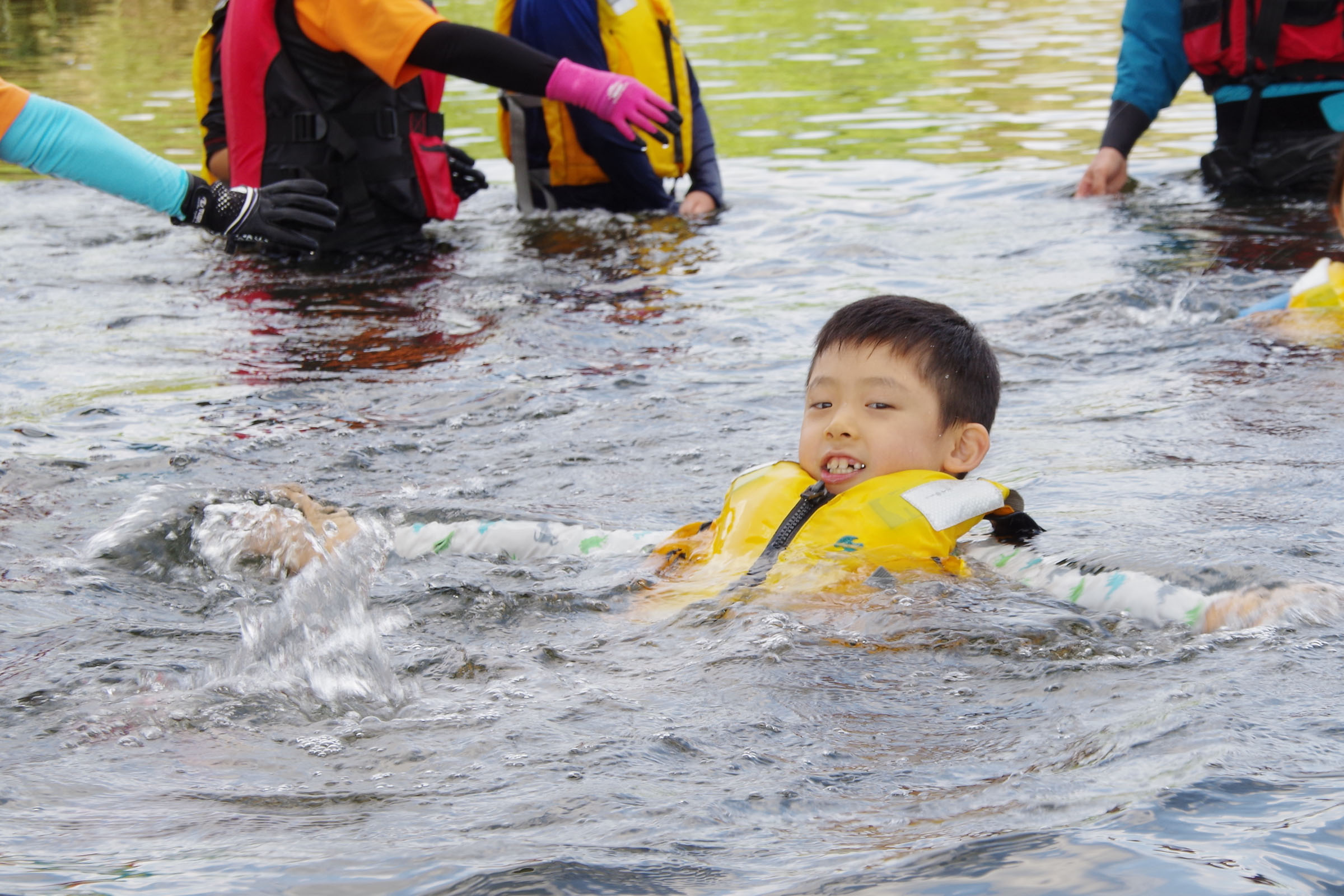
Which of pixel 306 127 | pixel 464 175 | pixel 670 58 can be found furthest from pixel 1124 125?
pixel 306 127

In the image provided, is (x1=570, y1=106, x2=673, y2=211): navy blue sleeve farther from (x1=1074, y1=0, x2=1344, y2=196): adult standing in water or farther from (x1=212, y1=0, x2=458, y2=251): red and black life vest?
(x1=1074, y1=0, x2=1344, y2=196): adult standing in water

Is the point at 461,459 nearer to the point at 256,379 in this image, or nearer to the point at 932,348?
the point at 256,379

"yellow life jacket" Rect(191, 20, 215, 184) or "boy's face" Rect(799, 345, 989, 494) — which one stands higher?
"yellow life jacket" Rect(191, 20, 215, 184)

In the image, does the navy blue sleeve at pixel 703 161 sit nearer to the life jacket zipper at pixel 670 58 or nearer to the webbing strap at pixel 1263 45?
the life jacket zipper at pixel 670 58

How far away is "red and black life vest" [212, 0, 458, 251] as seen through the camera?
6148 millimetres

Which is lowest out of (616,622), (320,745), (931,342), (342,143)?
(616,622)

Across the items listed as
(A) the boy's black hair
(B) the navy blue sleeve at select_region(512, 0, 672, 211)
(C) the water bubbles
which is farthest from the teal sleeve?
(C) the water bubbles

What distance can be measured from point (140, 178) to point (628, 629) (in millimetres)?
3068

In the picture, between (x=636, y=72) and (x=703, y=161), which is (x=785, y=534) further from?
(x=703, y=161)

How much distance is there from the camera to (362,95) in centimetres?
641

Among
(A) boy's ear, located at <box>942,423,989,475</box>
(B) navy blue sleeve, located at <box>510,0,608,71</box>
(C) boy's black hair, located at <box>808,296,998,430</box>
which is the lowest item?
(A) boy's ear, located at <box>942,423,989,475</box>

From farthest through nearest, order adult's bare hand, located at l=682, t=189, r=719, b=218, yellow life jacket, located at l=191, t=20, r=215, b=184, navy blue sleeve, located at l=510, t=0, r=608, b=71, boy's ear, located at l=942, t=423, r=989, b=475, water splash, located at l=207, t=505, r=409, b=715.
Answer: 1. adult's bare hand, located at l=682, t=189, r=719, b=218
2. navy blue sleeve, located at l=510, t=0, r=608, b=71
3. yellow life jacket, located at l=191, t=20, r=215, b=184
4. boy's ear, located at l=942, t=423, r=989, b=475
5. water splash, located at l=207, t=505, r=409, b=715

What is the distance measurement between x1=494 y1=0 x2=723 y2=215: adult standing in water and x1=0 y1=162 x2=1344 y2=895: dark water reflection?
1544mm

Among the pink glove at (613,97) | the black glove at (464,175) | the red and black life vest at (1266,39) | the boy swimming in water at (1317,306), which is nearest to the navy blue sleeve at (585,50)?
the black glove at (464,175)
